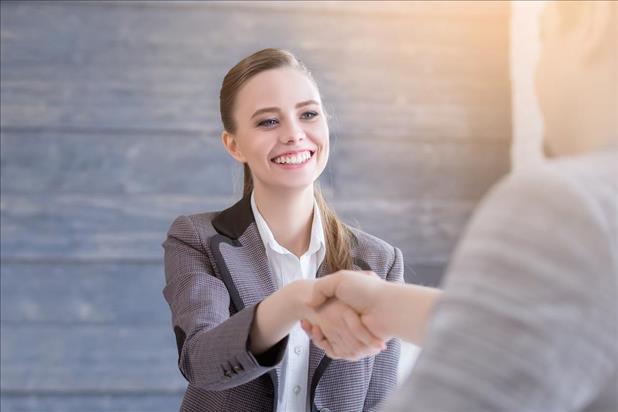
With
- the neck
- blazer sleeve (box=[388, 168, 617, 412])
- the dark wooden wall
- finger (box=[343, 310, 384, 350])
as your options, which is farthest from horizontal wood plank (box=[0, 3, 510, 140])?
blazer sleeve (box=[388, 168, 617, 412])

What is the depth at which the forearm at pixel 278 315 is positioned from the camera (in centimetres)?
122

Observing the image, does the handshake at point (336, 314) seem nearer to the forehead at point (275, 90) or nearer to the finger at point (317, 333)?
the finger at point (317, 333)

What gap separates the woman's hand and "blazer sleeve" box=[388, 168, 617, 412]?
1.96ft

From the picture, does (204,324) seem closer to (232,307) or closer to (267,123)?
(232,307)

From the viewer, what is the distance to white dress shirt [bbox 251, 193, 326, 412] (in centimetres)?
157

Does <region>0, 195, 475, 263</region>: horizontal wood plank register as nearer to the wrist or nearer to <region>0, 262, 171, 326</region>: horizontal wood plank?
<region>0, 262, 171, 326</region>: horizontal wood plank

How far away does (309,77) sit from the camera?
1792mm

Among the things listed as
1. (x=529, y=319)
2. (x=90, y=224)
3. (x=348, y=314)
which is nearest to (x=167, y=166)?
(x=90, y=224)

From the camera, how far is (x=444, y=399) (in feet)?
1.76

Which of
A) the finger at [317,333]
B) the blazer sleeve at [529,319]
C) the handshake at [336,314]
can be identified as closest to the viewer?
the blazer sleeve at [529,319]

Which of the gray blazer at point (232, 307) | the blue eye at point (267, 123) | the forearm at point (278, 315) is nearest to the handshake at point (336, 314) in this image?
the forearm at point (278, 315)

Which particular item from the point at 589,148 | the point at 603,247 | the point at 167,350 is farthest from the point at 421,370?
the point at 167,350

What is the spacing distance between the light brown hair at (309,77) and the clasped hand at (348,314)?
38cm

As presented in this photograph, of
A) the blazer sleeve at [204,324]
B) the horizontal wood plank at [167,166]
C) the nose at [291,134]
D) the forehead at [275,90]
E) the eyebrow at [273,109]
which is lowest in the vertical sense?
the horizontal wood plank at [167,166]
